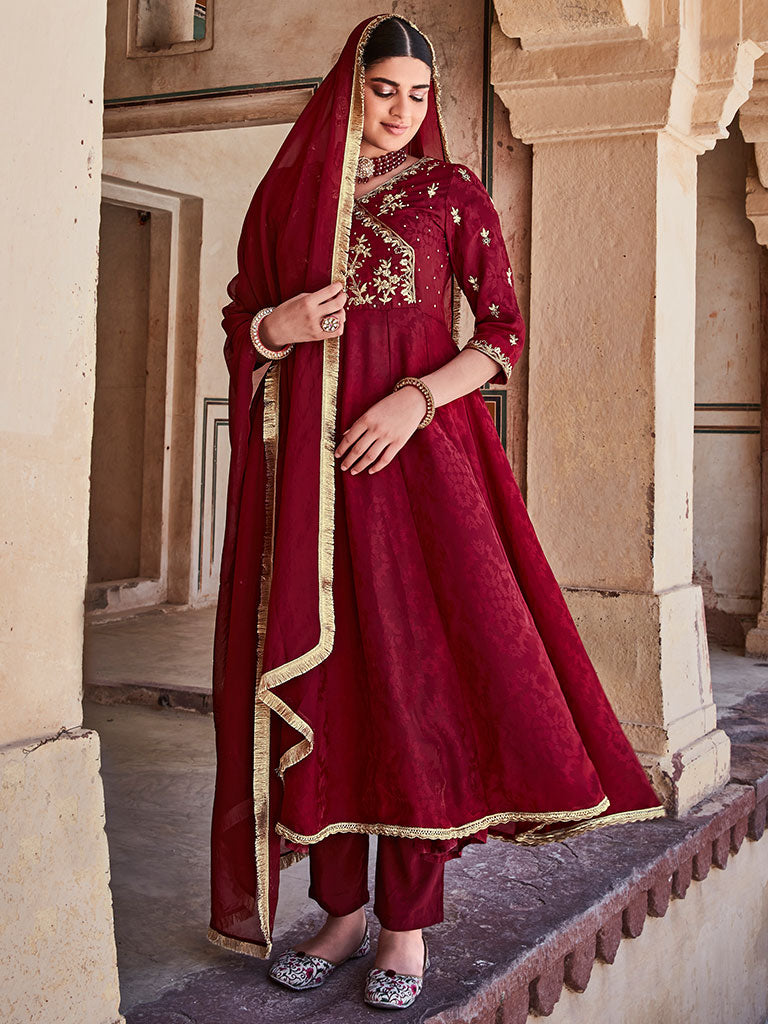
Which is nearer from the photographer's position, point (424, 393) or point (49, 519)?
point (49, 519)

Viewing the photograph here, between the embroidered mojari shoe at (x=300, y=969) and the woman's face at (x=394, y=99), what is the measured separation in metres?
1.37

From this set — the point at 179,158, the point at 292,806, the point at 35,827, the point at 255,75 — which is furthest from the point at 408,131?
the point at 179,158

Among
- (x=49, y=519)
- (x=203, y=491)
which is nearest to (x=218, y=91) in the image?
(x=49, y=519)

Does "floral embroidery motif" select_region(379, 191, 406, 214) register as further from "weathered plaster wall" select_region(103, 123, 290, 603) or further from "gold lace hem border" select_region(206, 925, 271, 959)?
"weathered plaster wall" select_region(103, 123, 290, 603)

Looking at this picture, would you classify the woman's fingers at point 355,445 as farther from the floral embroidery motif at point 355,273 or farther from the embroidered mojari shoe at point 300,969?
the embroidered mojari shoe at point 300,969

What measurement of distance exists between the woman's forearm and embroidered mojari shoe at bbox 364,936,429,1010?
937mm

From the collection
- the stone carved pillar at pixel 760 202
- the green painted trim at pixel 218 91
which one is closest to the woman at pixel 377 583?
the green painted trim at pixel 218 91

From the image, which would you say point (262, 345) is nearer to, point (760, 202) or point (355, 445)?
point (355, 445)

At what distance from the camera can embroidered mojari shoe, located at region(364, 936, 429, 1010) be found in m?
1.82

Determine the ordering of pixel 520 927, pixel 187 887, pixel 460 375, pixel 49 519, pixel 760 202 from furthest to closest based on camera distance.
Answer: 1. pixel 760 202
2. pixel 187 887
3. pixel 520 927
4. pixel 460 375
5. pixel 49 519

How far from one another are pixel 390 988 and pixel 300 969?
0.55ft

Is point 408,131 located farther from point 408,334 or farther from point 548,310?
point 548,310

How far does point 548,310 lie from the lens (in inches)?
125

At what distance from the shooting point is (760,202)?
230 inches
